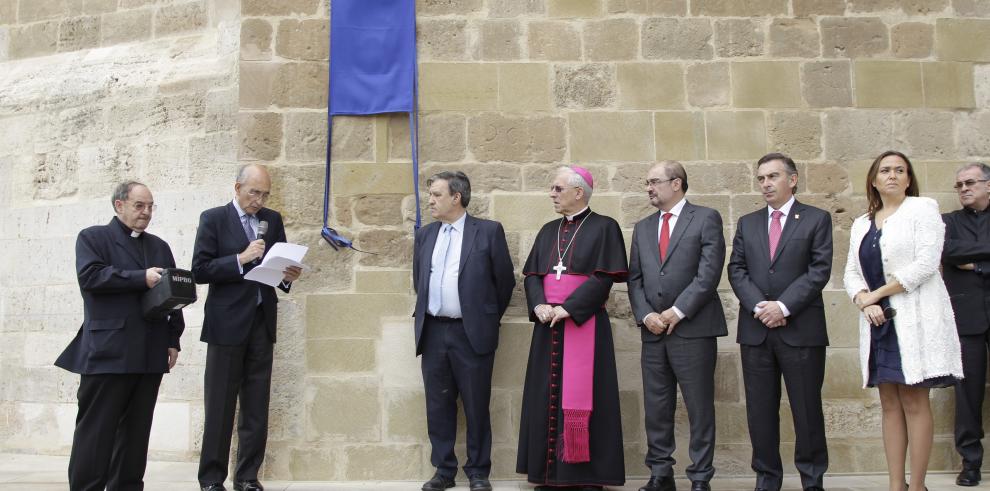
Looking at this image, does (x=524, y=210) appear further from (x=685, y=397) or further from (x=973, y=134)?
(x=973, y=134)

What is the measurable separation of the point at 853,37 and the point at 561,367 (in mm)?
3045

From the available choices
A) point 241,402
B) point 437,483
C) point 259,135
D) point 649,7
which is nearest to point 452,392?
point 437,483

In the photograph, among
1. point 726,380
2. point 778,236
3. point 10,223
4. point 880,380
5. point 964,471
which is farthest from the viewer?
point 10,223

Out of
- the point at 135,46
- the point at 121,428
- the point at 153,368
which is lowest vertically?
the point at 121,428

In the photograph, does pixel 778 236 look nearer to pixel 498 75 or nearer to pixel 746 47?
pixel 746 47

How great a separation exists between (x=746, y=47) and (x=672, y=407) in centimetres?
250

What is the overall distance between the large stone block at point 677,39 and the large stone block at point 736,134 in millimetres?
429

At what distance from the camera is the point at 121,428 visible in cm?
425

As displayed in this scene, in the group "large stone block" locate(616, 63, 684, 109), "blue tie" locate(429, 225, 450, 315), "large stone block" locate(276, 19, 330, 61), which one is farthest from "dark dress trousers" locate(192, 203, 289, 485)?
"large stone block" locate(616, 63, 684, 109)

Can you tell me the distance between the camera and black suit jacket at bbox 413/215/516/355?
4.86 meters

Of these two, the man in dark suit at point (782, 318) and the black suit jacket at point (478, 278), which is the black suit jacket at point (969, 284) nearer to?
the man in dark suit at point (782, 318)

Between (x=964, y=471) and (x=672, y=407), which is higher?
(x=672, y=407)

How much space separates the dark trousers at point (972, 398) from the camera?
5.09 meters

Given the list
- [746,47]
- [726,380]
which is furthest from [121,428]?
[746,47]
